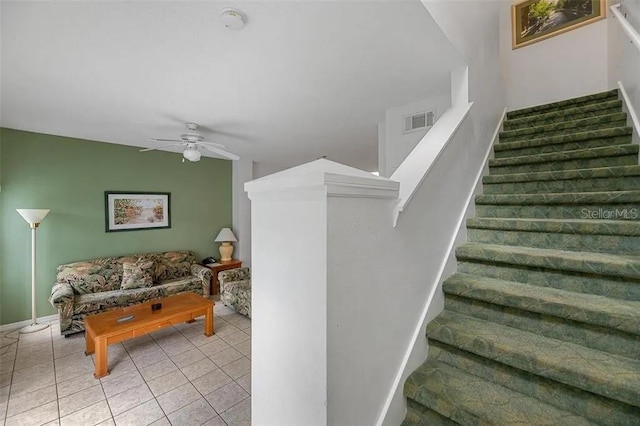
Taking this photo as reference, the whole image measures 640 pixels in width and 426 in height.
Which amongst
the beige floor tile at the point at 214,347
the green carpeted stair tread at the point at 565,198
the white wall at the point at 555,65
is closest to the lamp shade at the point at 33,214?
the beige floor tile at the point at 214,347

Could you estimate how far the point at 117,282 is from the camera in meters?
3.82

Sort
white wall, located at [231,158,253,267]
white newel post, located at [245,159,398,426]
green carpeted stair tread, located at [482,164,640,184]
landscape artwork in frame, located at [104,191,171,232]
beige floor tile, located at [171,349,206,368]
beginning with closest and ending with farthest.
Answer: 1. white newel post, located at [245,159,398,426]
2. green carpeted stair tread, located at [482,164,640,184]
3. beige floor tile, located at [171,349,206,368]
4. landscape artwork in frame, located at [104,191,171,232]
5. white wall, located at [231,158,253,267]

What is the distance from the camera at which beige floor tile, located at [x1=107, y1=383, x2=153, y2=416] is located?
6.66 ft

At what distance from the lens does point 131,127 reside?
11.2 feet

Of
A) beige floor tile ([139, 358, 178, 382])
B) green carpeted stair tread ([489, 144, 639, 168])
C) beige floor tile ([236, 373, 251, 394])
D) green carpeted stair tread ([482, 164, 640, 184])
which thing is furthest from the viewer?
beige floor tile ([139, 358, 178, 382])

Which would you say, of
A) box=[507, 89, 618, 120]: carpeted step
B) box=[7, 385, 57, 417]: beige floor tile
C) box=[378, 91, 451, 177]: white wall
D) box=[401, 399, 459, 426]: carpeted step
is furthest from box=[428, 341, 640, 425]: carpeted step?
box=[7, 385, 57, 417]: beige floor tile

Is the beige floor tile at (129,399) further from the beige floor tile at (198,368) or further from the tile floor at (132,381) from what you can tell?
the beige floor tile at (198,368)

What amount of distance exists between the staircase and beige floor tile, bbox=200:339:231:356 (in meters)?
2.33

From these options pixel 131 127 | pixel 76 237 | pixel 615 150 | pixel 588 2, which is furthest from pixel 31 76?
pixel 588 2

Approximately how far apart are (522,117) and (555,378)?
2753 mm

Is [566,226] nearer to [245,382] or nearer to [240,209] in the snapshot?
[245,382]

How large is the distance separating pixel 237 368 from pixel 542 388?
2358mm

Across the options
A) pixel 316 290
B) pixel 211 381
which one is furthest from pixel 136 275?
pixel 316 290

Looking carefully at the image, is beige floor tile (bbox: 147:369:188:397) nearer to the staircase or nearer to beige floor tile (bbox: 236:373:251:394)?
beige floor tile (bbox: 236:373:251:394)
